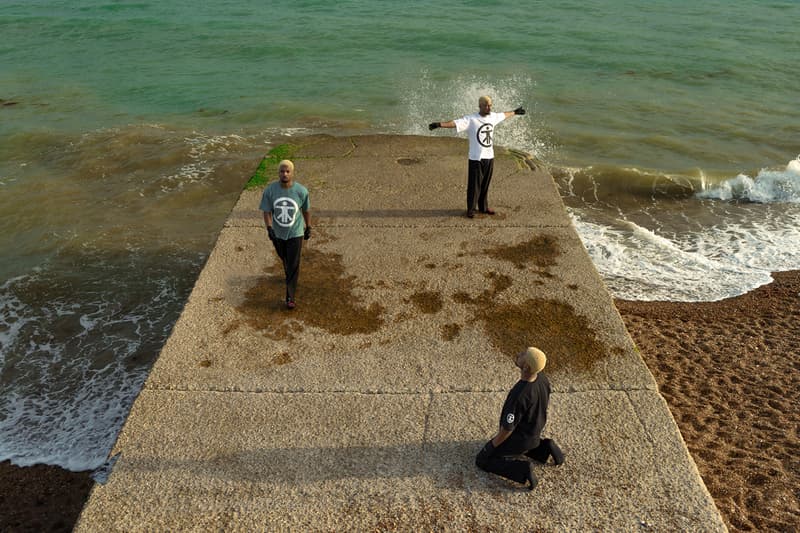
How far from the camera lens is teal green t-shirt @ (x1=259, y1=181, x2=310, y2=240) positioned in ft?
19.3

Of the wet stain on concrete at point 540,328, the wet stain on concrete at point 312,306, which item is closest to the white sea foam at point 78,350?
the wet stain on concrete at point 312,306

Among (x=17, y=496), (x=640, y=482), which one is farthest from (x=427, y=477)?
(x=17, y=496)

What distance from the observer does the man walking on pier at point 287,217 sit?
5.88m

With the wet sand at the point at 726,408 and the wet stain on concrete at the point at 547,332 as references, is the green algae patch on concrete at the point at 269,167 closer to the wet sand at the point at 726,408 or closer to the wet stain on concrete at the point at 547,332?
the wet stain on concrete at the point at 547,332

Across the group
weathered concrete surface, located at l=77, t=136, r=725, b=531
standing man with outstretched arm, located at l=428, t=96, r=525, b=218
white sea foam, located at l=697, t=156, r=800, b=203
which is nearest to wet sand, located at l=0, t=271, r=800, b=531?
weathered concrete surface, located at l=77, t=136, r=725, b=531

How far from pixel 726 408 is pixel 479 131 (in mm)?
3878

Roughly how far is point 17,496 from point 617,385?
17.0 ft

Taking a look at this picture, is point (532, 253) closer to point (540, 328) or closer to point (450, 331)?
point (540, 328)

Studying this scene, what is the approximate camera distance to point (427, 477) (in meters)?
4.21

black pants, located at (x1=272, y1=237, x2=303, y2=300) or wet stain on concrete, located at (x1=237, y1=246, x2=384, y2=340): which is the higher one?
black pants, located at (x1=272, y1=237, x2=303, y2=300)

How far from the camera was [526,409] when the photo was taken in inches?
159

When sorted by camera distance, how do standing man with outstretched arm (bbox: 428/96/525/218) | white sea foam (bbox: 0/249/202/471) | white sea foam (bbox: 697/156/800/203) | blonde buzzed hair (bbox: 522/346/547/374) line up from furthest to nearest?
1. white sea foam (bbox: 697/156/800/203)
2. standing man with outstretched arm (bbox: 428/96/525/218)
3. white sea foam (bbox: 0/249/202/471)
4. blonde buzzed hair (bbox: 522/346/547/374)

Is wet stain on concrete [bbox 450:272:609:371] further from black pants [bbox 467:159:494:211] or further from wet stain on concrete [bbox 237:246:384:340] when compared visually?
black pants [bbox 467:159:494:211]

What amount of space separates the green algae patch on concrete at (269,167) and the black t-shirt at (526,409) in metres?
5.64
